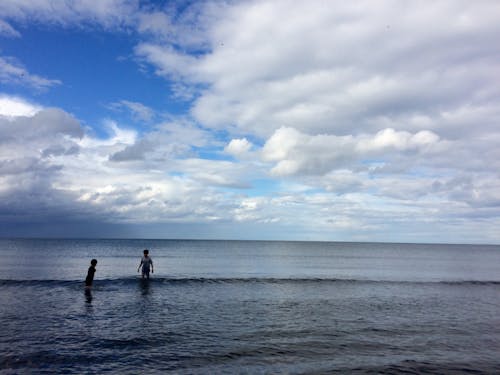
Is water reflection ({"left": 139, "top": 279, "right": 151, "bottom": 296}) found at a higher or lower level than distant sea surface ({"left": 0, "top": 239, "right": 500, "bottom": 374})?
higher

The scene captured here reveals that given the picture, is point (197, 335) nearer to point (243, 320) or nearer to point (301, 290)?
point (243, 320)

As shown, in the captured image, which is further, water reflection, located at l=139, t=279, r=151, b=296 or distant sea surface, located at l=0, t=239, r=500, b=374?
water reflection, located at l=139, t=279, r=151, b=296

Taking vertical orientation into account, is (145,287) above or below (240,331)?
above

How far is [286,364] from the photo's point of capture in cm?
1368

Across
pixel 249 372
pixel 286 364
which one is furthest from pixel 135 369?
pixel 286 364

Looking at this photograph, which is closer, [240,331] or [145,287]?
[240,331]

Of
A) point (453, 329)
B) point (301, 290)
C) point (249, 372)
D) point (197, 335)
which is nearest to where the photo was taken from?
point (249, 372)

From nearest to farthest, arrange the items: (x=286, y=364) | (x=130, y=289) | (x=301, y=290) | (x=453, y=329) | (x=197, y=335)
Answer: (x=286, y=364)
(x=197, y=335)
(x=453, y=329)
(x=130, y=289)
(x=301, y=290)

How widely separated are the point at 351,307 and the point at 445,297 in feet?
37.7

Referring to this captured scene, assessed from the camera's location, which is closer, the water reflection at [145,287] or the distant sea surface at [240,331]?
the distant sea surface at [240,331]

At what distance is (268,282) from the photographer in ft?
125

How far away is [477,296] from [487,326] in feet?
43.5

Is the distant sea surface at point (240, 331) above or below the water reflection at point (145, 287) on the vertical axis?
below

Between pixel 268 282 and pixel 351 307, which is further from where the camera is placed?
pixel 268 282
